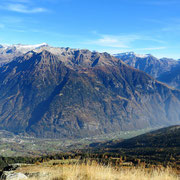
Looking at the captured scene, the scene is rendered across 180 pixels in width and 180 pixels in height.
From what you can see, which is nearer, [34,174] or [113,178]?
[113,178]

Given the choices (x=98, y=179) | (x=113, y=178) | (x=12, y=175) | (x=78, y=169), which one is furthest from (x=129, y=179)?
(x=12, y=175)

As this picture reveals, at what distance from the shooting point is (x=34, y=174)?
60.2 ft

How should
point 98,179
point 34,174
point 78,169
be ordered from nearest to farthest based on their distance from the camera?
point 98,179
point 78,169
point 34,174

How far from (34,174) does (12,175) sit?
1732 millimetres

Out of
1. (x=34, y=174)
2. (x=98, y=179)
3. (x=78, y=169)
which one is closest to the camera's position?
(x=98, y=179)

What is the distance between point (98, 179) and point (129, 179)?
222 centimetres

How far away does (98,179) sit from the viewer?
50.9 ft

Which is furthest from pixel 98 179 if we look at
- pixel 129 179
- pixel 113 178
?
pixel 129 179

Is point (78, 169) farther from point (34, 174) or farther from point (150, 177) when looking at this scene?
point (150, 177)

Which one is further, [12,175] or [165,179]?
[12,175]

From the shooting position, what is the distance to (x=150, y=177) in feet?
55.5

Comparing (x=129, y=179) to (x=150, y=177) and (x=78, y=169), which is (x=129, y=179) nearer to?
(x=150, y=177)

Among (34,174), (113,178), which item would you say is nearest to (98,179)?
(113,178)

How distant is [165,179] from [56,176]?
25.1 ft
